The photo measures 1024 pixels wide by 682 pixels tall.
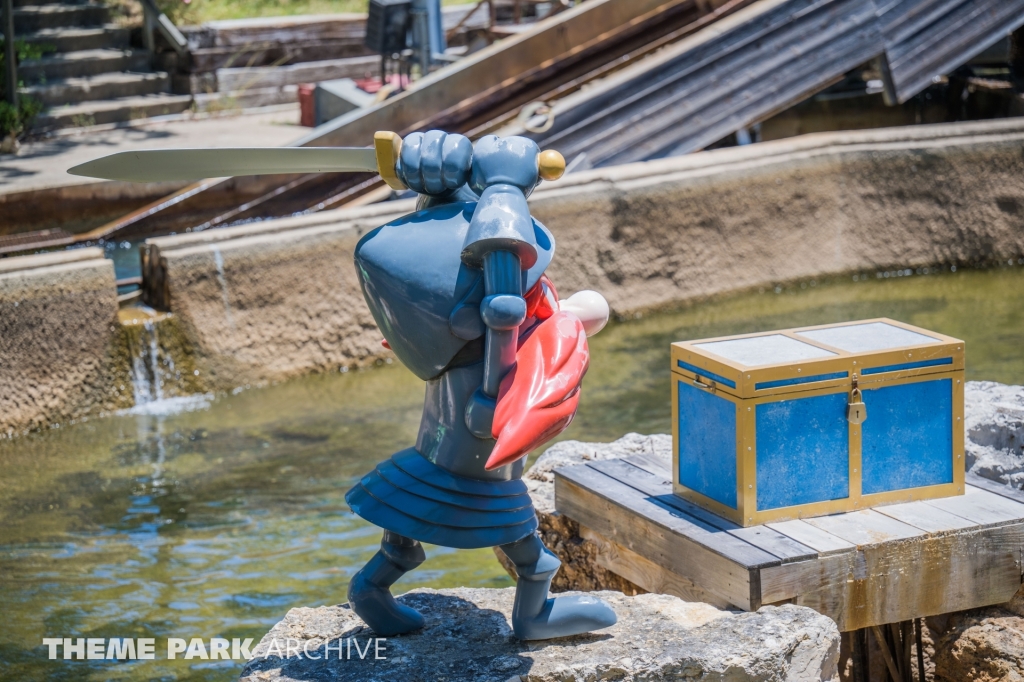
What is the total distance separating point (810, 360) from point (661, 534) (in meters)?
0.69

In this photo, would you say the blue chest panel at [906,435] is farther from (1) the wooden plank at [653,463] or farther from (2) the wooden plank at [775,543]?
(1) the wooden plank at [653,463]

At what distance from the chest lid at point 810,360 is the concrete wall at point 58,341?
3555mm

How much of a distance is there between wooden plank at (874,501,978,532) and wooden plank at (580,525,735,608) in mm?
598

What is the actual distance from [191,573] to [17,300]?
1959 mm

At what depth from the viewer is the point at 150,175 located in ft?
9.55

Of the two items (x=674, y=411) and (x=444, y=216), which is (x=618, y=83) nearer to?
(x=674, y=411)

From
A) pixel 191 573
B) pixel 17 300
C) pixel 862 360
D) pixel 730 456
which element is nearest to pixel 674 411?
pixel 730 456

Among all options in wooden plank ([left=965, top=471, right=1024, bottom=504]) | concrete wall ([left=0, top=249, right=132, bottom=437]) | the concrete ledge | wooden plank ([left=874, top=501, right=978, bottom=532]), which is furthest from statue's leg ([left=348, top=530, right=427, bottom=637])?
the concrete ledge

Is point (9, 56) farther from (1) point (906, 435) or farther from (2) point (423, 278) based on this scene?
(1) point (906, 435)

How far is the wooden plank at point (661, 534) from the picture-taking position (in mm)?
3297

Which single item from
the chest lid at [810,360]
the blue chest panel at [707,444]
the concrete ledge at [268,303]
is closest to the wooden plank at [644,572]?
the blue chest panel at [707,444]

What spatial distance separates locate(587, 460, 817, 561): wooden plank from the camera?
3.30 m

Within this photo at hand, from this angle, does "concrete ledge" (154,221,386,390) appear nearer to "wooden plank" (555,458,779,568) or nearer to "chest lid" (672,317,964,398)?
"wooden plank" (555,458,779,568)

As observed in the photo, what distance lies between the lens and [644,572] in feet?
12.6
